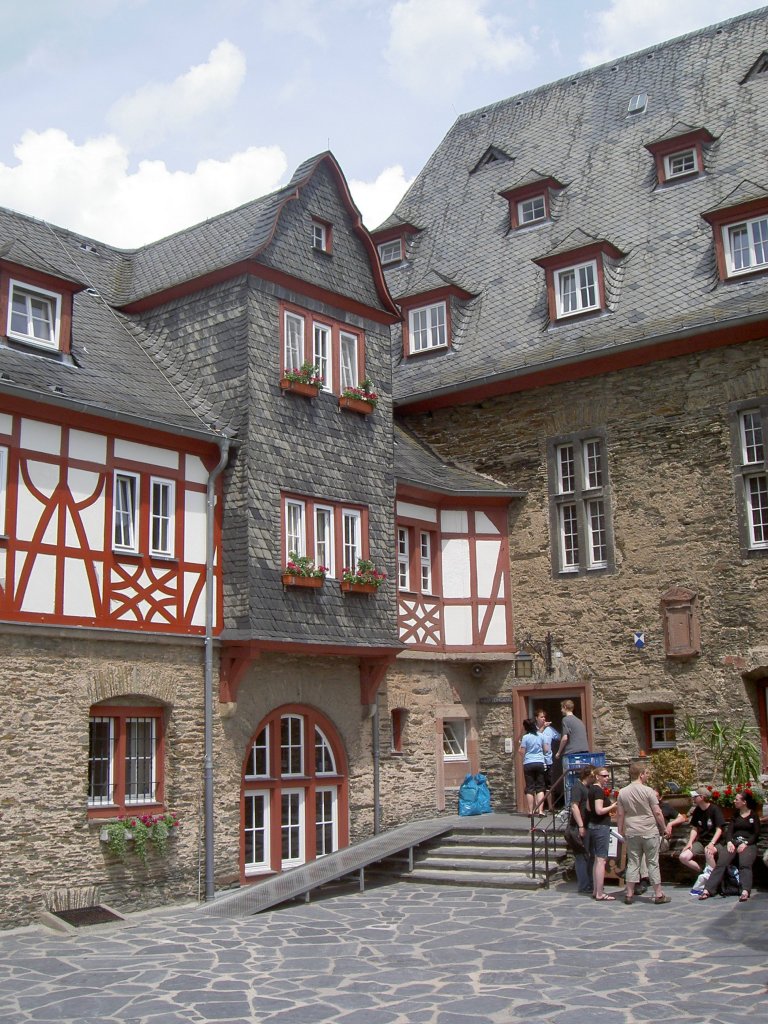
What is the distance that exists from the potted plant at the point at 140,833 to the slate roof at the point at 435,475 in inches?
266

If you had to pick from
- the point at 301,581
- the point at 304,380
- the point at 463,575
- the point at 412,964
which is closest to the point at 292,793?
the point at 301,581

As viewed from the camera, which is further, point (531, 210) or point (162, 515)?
point (531, 210)

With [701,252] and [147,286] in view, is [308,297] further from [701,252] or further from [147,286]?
[701,252]

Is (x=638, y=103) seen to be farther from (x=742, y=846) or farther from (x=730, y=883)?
(x=730, y=883)

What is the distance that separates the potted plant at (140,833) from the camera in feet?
46.9

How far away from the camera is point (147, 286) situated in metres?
19.1

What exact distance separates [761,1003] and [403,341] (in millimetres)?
16198

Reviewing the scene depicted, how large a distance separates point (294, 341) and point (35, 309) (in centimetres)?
386

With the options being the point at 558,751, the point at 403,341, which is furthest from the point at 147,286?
the point at 558,751

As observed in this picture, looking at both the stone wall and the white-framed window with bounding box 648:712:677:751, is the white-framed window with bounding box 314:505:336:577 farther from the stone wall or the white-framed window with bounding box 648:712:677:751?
the white-framed window with bounding box 648:712:677:751

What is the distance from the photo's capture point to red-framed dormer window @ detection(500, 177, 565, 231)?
932 inches

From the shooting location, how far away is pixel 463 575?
20.5m

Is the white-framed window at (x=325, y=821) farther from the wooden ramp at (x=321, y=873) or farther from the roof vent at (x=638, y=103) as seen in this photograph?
the roof vent at (x=638, y=103)

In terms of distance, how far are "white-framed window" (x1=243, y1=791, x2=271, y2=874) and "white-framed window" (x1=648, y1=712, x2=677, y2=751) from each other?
642 centimetres
